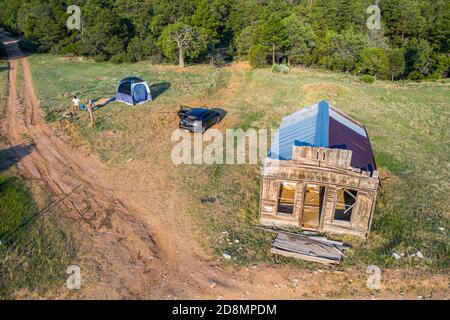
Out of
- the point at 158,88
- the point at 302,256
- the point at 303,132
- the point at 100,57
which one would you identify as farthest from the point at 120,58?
the point at 302,256

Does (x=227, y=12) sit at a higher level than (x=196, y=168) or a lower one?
higher

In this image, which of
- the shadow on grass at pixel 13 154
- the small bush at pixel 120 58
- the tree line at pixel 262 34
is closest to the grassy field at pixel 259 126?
the shadow on grass at pixel 13 154

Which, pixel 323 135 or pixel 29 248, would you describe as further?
pixel 323 135

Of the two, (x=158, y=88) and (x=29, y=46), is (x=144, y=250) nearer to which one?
(x=158, y=88)

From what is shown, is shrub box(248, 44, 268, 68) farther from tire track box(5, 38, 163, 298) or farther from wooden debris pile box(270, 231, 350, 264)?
wooden debris pile box(270, 231, 350, 264)

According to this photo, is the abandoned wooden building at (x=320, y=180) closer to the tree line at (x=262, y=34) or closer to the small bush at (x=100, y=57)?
the tree line at (x=262, y=34)
